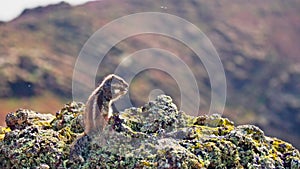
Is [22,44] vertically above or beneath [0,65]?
above

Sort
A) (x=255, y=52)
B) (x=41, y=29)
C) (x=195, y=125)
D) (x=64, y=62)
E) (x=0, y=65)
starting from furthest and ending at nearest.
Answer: (x=255, y=52)
(x=41, y=29)
(x=64, y=62)
(x=0, y=65)
(x=195, y=125)

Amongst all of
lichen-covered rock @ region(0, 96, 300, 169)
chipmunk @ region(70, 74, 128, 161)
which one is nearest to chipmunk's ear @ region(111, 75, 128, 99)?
chipmunk @ region(70, 74, 128, 161)

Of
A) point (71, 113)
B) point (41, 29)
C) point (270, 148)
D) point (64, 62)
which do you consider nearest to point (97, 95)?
point (71, 113)

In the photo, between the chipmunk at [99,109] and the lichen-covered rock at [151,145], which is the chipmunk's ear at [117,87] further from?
the lichen-covered rock at [151,145]

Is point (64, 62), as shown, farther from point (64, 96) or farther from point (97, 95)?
point (97, 95)

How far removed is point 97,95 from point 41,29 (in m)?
21.2

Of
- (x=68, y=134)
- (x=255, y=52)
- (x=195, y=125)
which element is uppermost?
(x=255, y=52)

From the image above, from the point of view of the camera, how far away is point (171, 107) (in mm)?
4457

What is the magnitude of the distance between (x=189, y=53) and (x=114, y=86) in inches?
827

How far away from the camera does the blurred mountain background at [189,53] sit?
2108cm

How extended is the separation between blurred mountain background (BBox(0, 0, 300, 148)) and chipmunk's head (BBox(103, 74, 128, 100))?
1407cm

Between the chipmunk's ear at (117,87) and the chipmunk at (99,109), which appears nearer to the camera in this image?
the chipmunk at (99,109)

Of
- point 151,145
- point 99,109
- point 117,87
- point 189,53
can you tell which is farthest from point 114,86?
point 189,53

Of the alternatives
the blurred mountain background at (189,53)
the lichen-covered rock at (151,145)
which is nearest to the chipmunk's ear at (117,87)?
the lichen-covered rock at (151,145)
